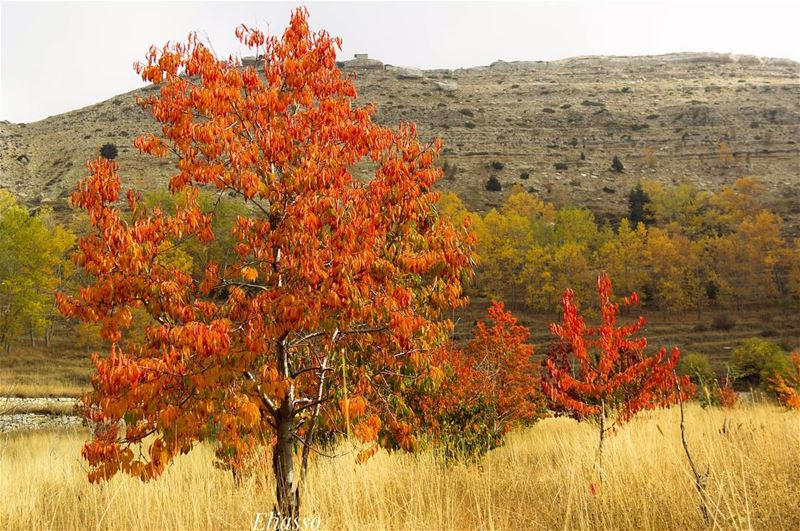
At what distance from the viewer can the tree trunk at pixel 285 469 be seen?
5004mm

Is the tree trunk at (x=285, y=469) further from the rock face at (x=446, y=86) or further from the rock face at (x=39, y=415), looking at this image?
the rock face at (x=446, y=86)

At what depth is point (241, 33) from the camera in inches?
224

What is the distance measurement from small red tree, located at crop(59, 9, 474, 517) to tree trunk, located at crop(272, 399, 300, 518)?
1 cm

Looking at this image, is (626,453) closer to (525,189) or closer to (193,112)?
(193,112)

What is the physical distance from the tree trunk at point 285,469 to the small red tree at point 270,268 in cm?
1

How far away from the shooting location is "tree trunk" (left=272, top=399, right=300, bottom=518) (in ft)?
16.4

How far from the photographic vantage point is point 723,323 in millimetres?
46250

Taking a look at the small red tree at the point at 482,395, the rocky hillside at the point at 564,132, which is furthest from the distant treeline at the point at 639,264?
the small red tree at the point at 482,395

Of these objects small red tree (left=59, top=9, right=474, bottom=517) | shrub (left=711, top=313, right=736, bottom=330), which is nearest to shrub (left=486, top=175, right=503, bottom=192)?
shrub (left=711, top=313, right=736, bottom=330)

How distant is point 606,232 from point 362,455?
55585 millimetres

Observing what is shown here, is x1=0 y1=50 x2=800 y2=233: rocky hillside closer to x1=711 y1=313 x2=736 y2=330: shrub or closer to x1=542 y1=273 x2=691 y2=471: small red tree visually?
x1=711 y1=313 x2=736 y2=330: shrub

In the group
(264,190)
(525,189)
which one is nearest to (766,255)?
(525,189)

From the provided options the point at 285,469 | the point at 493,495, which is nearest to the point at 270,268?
the point at 285,469

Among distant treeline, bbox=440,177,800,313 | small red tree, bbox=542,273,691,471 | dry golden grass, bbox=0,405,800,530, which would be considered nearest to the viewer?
dry golden grass, bbox=0,405,800,530
